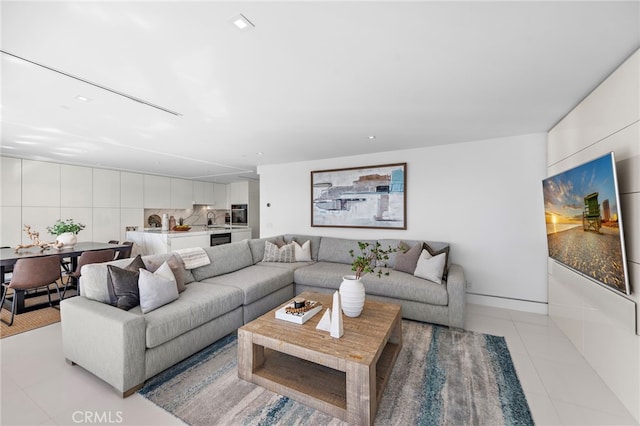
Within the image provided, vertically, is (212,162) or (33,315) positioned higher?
(212,162)

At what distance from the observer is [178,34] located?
1504 millimetres

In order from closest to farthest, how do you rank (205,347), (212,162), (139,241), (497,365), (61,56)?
(61,56), (497,365), (205,347), (212,162), (139,241)

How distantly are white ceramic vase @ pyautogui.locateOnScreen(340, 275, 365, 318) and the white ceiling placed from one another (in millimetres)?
1668

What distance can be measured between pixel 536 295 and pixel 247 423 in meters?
3.72

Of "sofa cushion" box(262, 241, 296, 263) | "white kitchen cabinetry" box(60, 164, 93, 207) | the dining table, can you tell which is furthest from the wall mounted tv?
"white kitchen cabinetry" box(60, 164, 93, 207)

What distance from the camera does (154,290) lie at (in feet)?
7.41

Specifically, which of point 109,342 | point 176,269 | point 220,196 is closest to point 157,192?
point 220,196

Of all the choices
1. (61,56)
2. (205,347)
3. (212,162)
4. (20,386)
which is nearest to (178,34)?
(61,56)

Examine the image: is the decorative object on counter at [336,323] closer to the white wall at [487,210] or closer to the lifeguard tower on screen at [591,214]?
the lifeguard tower on screen at [591,214]

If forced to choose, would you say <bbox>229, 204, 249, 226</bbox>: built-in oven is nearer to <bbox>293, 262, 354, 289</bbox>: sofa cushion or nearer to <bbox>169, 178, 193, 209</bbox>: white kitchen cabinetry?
<bbox>169, 178, 193, 209</bbox>: white kitchen cabinetry

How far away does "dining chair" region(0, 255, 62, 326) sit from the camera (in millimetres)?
3010

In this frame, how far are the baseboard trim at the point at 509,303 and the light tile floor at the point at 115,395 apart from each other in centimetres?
75

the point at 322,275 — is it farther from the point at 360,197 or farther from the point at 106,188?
the point at 106,188

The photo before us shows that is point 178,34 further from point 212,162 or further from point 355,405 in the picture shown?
point 212,162
